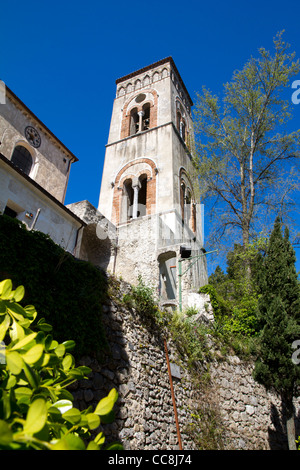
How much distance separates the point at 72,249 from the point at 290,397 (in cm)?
808

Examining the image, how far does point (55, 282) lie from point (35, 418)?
3.90 m

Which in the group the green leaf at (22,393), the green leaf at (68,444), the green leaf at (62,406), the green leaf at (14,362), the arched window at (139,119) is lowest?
the green leaf at (68,444)

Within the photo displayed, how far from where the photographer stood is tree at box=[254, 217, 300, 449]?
7.05 m

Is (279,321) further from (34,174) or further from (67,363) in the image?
(34,174)

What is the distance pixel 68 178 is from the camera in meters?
15.4

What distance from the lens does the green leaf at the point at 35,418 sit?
35.4 inches

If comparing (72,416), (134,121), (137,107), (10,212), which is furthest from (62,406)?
(137,107)

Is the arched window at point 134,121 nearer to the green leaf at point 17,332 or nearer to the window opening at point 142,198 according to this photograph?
the window opening at point 142,198

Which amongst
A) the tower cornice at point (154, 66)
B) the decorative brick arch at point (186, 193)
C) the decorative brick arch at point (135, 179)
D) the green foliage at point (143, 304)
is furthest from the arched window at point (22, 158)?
the tower cornice at point (154, 66)

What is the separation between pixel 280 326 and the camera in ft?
24.7

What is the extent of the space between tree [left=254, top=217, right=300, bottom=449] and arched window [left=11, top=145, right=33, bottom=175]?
412 inches

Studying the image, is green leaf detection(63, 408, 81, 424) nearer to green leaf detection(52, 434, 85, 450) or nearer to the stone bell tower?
green leaf detection(52, 434, 85, 450)

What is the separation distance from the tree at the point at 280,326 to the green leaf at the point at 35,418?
7.56 metres

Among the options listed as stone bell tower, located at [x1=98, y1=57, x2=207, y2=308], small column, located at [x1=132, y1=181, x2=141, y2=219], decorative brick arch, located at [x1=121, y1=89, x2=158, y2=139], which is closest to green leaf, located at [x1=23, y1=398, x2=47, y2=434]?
stone bell tower, located at [x1=98, y1=57, x2=207, y2=308]
